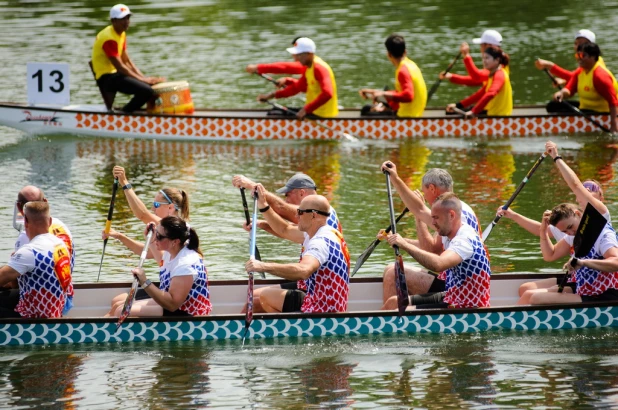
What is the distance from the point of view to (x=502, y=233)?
16.0 meters

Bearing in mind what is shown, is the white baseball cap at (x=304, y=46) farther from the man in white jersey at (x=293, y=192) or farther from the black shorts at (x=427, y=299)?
the black shorts at (x=427, y=299)

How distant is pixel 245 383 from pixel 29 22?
24687 millimetres

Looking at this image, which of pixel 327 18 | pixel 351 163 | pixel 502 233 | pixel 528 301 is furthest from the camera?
pixel 327 18

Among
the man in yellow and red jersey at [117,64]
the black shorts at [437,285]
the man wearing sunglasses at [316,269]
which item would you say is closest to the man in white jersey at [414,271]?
the black shorts at [437,285]

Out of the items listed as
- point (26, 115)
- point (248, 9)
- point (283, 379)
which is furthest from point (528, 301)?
point (248, 9)

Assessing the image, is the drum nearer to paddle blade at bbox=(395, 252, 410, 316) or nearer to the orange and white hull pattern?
the orange and white hull pattern

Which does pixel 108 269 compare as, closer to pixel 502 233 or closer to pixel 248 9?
pixel 502 233

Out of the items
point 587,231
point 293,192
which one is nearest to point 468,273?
point 587,231

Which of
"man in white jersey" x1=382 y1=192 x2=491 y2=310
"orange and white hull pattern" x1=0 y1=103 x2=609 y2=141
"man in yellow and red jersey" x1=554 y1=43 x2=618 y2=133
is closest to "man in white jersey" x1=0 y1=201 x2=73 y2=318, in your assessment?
"man in white jersey" x1=382 y1=192 x2=491 y2=310

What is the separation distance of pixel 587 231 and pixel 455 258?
1478mm

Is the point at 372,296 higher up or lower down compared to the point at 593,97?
lower down

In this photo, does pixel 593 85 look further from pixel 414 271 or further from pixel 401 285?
pixel 401 285

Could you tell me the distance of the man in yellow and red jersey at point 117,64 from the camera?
21.1 meters

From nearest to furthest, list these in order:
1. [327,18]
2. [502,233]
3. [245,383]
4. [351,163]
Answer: [245,383], [502,233], [351,163], [327,18]
